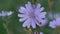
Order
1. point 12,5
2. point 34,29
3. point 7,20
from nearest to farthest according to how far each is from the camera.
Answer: point 34,29 < point 7,20 < point 12,5

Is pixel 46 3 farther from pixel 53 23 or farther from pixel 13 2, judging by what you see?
pixel 13 2

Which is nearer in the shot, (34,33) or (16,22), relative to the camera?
(34,33)

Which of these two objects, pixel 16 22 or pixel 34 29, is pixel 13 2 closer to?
pixel 16 22

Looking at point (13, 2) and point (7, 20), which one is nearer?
point (7, 20)

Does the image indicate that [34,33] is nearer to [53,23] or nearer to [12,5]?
[53,23]

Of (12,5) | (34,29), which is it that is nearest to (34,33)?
(34,29)

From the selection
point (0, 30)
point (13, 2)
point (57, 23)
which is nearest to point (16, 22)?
point (0, 30)

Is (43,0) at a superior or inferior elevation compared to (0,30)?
superior

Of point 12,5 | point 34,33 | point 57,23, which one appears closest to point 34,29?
point 34,33

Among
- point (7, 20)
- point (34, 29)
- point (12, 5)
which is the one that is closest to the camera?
point (34, 29)
